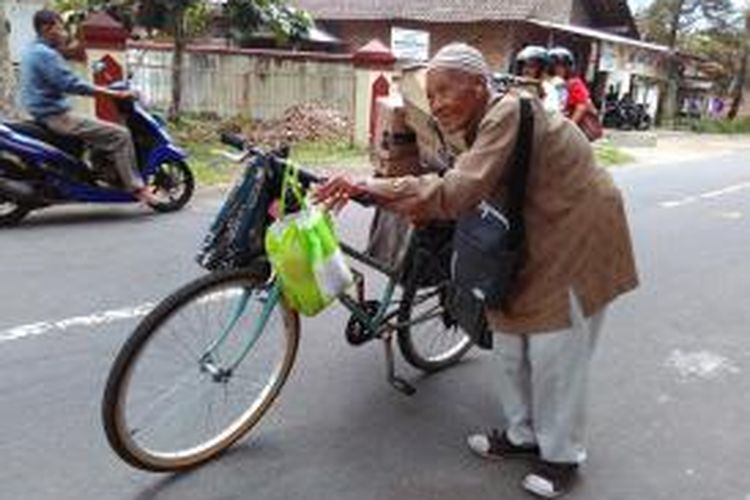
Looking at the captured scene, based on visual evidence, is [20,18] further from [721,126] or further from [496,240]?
[496,240]

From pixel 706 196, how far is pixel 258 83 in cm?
864

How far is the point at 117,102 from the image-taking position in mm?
8008

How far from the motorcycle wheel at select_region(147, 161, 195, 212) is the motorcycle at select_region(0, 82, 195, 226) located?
0.03ft

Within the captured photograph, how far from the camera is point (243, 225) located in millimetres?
3395

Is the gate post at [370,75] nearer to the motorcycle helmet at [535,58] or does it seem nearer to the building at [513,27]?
the motorcycle helmet at [535,58]

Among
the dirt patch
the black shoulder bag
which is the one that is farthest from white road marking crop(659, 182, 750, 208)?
the black shoulder bag

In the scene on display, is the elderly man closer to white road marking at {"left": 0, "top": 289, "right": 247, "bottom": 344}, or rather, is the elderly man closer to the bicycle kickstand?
the bicycle kickstand

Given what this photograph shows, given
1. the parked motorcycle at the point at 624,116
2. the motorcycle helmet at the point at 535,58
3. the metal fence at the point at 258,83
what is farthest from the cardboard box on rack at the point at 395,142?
the parked motorcycle at the point at 624,116

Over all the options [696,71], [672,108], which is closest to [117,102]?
[672,108]

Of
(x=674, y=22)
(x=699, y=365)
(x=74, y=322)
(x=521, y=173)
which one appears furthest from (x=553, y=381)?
(x=674, y=22)

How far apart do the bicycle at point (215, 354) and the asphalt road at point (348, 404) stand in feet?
0.43

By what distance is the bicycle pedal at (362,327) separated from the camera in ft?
13.2

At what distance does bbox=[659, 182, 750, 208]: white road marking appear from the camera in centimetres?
1127

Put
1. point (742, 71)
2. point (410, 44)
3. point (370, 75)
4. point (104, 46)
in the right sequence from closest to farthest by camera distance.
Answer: point (104, 46), point (370, 75), point (410, 44), point (742, 71)
